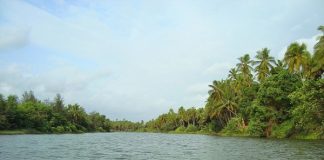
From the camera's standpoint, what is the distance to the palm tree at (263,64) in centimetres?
8151

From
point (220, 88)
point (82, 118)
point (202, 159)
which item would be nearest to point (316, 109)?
point (202, 159)

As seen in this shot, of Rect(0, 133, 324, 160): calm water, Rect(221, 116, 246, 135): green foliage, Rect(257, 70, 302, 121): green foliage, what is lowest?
Rect(0, 133, 324, 160): calm water

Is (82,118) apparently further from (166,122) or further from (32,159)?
(32,159)

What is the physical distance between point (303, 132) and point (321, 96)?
20012 mm

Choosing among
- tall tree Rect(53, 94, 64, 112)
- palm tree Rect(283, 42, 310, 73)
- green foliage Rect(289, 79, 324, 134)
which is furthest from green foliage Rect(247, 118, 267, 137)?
tall tree Rect(53, 94, 64, 112)

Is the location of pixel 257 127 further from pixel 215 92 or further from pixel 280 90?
pixel 215 92

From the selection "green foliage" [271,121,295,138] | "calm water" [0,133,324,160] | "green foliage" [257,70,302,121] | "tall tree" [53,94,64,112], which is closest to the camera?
"calm water" [0,133,324,160]

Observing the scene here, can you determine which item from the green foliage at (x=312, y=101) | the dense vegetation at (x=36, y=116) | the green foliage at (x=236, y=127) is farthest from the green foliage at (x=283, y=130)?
the dense vegetation at (x=36, y=116)

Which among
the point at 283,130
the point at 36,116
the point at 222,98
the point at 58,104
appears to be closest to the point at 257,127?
the point at 283,130

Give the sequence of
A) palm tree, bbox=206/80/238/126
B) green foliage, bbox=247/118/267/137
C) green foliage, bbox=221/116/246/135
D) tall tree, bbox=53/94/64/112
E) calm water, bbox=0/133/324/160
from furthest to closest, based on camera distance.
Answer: tall tree, bbox=53/94/64/112 → palm tree, bbox=206/80/238/126 → green foliage, bbox=221/116/246/135 → green foliage, bbox=247/118/267/137 → calm water, bbox=0/133/324/160

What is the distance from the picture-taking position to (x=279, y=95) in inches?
2672

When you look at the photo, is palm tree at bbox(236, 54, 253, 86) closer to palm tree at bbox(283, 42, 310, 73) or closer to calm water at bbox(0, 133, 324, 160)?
palm tree at bbox(283, 42, 310, 73)

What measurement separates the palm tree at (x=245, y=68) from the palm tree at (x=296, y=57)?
1841 cm

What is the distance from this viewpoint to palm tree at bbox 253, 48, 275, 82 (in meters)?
81.5
